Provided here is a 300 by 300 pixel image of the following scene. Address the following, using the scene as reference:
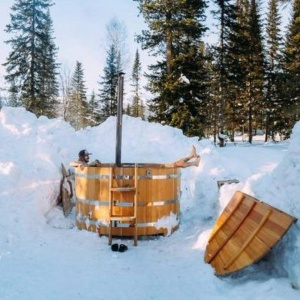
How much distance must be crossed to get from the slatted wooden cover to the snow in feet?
0.65

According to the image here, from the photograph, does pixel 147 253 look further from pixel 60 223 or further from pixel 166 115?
pixel 166 115

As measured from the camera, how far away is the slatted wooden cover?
473 centimetres

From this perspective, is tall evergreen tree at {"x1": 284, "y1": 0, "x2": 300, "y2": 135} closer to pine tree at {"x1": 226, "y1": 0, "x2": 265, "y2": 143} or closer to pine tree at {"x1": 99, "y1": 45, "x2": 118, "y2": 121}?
pine tree at {"x1": 226, "y1": 0, "x2": 265, "y2": 143}

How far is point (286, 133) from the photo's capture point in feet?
126

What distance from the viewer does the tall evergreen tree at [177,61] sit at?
20766mm

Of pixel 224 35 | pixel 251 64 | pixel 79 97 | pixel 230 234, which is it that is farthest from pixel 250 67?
pixel 230 234

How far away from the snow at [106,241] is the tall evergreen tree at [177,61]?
29.6 feet

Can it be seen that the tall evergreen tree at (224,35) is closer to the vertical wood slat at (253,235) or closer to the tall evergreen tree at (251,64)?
the tall evergreen tree at (251,64)

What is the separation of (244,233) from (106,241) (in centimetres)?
291

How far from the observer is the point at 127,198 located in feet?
24.0

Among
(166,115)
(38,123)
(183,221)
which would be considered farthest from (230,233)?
(166,115)

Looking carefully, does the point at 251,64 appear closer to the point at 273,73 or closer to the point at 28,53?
the point at 273,73

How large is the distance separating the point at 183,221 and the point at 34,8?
26.8 m

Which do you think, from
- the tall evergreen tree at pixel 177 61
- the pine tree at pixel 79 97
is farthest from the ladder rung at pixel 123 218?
the pine tree at pixel 79 97
